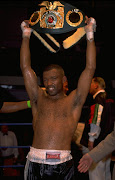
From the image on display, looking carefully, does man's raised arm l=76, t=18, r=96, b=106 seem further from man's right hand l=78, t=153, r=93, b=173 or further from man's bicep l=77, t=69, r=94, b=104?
man's right hand l=78, t=153, r=93, b=173

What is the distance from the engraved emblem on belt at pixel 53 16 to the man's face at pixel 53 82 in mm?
358

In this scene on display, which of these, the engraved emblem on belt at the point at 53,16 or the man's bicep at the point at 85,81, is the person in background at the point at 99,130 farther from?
the engraved emblem on belt at the point at 53,16

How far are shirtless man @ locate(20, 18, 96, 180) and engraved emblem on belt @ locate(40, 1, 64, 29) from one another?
144mm

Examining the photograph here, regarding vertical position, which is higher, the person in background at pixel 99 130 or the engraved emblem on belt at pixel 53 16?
the engraved emblem on belt at pixel 53 16

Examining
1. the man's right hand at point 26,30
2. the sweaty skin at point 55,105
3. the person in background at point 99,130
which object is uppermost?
the man's right hand at point 26,30

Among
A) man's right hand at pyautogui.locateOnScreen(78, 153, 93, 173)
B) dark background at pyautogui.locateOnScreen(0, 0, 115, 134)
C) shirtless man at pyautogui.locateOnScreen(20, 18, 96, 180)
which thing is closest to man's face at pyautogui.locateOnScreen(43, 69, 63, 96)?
shirtless man at pyautogui.locateOnScreen(20, 18, 96, 180)

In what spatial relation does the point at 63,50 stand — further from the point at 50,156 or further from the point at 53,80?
the point at 50,156

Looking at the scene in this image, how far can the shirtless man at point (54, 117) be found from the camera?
1924 mm

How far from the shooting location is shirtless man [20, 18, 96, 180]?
1.92 m

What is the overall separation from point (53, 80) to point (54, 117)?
30 cm

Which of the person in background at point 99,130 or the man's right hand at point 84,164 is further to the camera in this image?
the person in background at point 99,130

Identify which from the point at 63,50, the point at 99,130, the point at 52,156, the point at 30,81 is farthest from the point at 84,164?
the point at 63,50

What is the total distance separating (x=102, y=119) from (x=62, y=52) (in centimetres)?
384

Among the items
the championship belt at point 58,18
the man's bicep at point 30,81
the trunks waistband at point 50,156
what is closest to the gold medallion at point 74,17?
the championship belt at point 58,18
